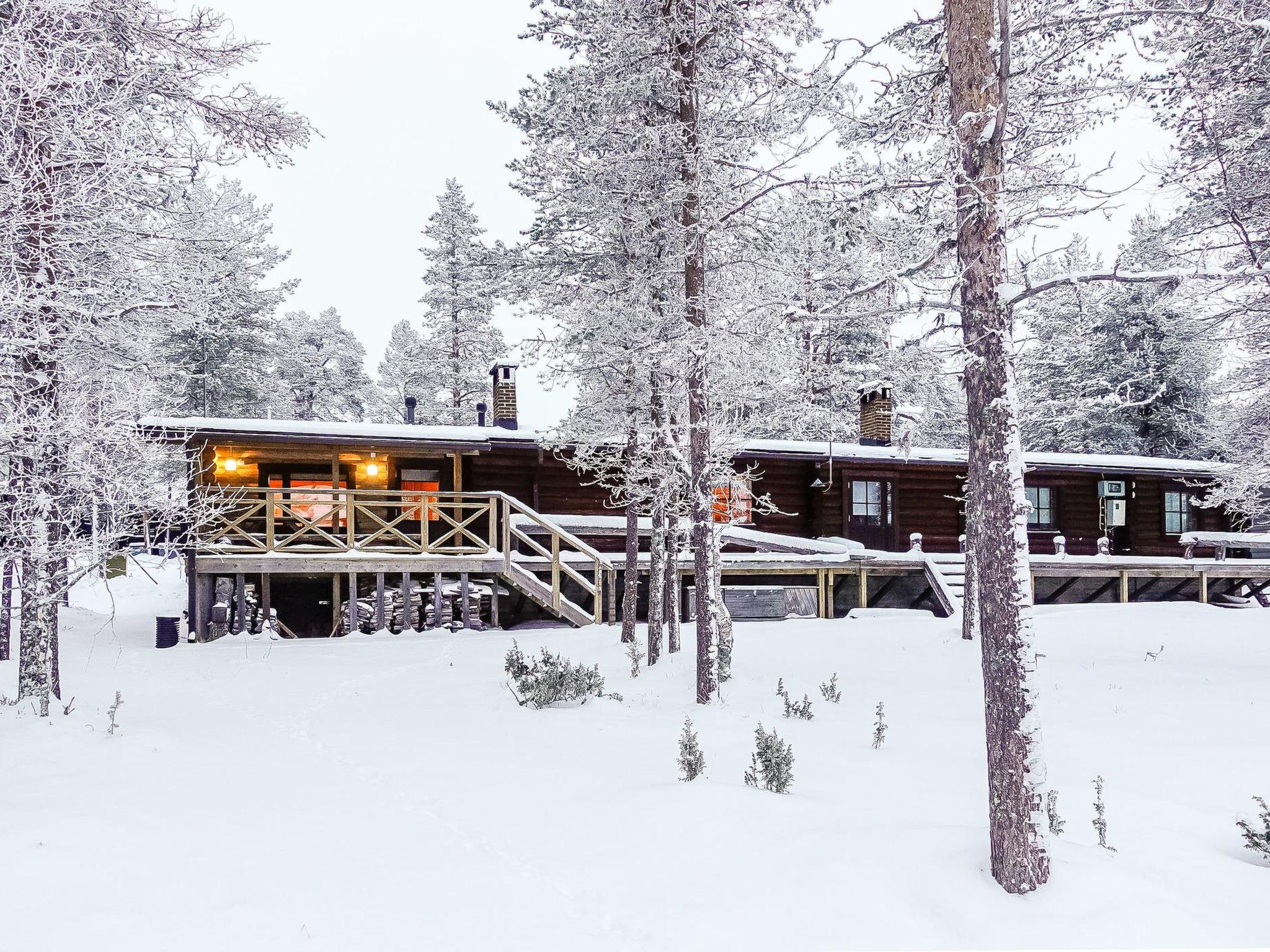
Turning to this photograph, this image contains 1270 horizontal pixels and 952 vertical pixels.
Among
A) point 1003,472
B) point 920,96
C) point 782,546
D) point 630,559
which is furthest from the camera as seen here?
point 782,546

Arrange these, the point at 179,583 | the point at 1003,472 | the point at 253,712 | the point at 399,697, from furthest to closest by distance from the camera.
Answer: the point at 179,583 → the point at 399,697 → the point at 253,712 → the point at 1003,472

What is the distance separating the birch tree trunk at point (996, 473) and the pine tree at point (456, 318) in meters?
30.7

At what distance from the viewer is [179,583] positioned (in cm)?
2855

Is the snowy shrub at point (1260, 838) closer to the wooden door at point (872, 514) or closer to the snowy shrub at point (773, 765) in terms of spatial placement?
the snowy shrub at point (773, 765)

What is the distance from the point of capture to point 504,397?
786 inches

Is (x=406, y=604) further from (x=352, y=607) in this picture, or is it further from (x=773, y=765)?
(x=773, y=765)

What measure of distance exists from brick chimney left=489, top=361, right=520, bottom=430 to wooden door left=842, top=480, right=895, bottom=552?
9.19 meters

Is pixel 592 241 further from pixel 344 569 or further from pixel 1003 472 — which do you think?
pixel 1003 472

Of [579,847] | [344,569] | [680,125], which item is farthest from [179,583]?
[579,847]

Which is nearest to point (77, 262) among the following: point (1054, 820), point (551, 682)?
point (551, 682)

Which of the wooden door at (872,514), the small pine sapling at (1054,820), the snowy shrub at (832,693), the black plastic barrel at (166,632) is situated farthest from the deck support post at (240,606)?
the wooden door at (872,514)

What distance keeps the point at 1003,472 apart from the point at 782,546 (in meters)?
14.8

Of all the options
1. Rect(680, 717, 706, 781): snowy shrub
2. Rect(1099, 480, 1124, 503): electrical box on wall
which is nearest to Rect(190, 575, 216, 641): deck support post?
Rect(680, 717, 706, 781): snowy shrub

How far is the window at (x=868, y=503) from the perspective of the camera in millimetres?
22406
